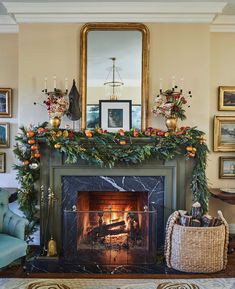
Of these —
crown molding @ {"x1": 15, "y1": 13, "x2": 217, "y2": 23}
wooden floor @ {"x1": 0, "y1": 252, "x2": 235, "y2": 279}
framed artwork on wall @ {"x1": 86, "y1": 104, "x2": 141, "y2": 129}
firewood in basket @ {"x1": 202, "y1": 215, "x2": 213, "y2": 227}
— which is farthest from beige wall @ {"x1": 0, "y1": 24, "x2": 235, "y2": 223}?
wooden floor @ {"x1": 0, "y1": 252, "x2": 235, "y2": 279}

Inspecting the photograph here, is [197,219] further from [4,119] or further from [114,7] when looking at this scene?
[4,119]

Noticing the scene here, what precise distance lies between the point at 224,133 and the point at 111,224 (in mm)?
1964

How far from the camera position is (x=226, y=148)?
4238 mm

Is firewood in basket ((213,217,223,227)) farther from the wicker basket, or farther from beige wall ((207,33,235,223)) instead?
beige wall ((207,33,235,223))

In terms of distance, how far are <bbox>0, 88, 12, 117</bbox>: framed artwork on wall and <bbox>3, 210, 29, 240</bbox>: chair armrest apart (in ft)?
5.37

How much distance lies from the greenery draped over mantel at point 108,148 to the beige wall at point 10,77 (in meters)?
0.77

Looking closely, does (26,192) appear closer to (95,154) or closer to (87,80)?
(95,154)

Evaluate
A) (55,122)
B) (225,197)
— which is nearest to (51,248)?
(55,122)

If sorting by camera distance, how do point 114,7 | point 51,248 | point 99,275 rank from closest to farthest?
point 99,275 < point 51,248 < point 114,7

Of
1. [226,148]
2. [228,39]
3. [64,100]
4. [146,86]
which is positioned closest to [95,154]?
[64,100]

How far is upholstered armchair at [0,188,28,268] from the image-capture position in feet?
8.79

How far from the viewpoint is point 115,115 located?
3816mm

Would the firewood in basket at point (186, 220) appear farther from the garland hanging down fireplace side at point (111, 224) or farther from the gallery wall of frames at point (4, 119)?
the gallery wall of frames at point (4, 119)

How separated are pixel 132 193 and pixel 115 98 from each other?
47.7 inches
